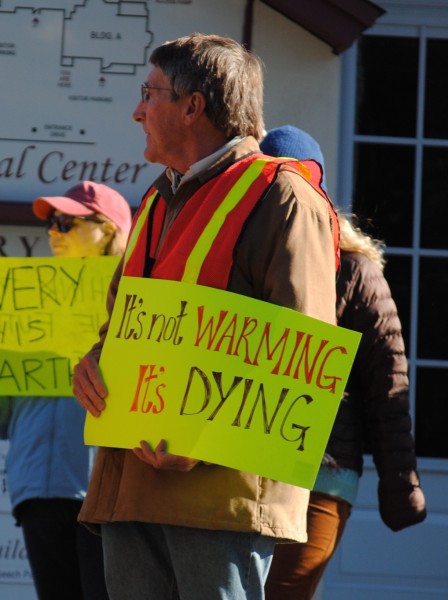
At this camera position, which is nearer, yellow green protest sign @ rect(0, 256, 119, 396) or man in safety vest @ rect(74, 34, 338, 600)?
man in safety vest @ rect(74, 34, 338, 600)

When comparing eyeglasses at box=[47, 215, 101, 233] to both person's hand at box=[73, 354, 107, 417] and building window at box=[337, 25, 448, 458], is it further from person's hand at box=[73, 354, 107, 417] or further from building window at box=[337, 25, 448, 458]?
building window at box=[337, 25, 448, 458]

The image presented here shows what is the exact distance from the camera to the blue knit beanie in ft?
12.7

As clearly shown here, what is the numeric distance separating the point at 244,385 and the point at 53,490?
1614 millimetres

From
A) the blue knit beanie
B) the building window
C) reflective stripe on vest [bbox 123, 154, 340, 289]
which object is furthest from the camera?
the building window

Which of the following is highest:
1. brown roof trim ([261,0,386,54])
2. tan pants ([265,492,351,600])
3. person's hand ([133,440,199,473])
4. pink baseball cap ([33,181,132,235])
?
brown roof trim ([261,0,386,54])

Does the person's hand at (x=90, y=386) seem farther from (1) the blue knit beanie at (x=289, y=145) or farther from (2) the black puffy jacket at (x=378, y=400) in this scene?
(1) the blue knit beanie at (x=289, y=145)

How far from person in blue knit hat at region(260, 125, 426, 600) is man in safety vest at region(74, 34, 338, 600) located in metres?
0.78

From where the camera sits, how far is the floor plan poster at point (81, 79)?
612 centimetres

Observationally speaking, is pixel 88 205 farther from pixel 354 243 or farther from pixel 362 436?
pixel 362 436

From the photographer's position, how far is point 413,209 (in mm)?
6352

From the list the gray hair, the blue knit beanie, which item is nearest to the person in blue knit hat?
the blue knit beanie

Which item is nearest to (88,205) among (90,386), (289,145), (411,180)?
(289,145)

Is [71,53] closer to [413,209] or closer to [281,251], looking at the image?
[413,209]

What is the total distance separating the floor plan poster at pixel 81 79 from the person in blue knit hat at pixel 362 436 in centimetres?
262
